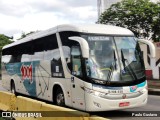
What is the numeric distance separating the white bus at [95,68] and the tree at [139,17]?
2944 cm

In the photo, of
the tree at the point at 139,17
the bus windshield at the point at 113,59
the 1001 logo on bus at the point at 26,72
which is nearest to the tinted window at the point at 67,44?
the bus windshield at the point at 113,59

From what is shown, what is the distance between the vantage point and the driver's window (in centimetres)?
1116

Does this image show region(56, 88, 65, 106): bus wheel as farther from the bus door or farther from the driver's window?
the driver's window

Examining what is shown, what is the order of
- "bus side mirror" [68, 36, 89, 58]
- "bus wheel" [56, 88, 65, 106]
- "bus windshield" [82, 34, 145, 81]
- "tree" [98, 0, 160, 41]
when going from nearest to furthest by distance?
"bus side mirror" [68, 36, 89, 58], "bus windshield" [82, 34, 145, 81], "bus wheel" [56, 88, 65, 106], "tree" [98, 0, 160, 41]

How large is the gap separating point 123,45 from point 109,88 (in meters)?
1.60

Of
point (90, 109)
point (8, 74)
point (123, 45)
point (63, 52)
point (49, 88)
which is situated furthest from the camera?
point (8, 74)

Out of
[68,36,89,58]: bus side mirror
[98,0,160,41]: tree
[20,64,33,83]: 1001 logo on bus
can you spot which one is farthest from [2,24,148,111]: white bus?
[98,0,160,41]: tree

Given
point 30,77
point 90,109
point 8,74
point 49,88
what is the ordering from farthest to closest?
point 8,74, point 30,77, point 49,88, point 90,109

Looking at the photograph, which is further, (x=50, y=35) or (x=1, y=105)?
(x=50, y=35)

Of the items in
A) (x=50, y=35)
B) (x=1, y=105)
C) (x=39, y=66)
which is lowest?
(x=1, y=105)

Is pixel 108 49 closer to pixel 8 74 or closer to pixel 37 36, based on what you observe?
pixel 37 36

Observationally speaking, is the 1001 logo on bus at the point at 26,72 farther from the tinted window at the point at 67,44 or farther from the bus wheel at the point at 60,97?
the tinted window at the point at 67,44

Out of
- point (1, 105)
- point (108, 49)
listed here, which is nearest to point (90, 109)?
point (108, 49)

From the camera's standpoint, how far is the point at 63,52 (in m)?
12.3
